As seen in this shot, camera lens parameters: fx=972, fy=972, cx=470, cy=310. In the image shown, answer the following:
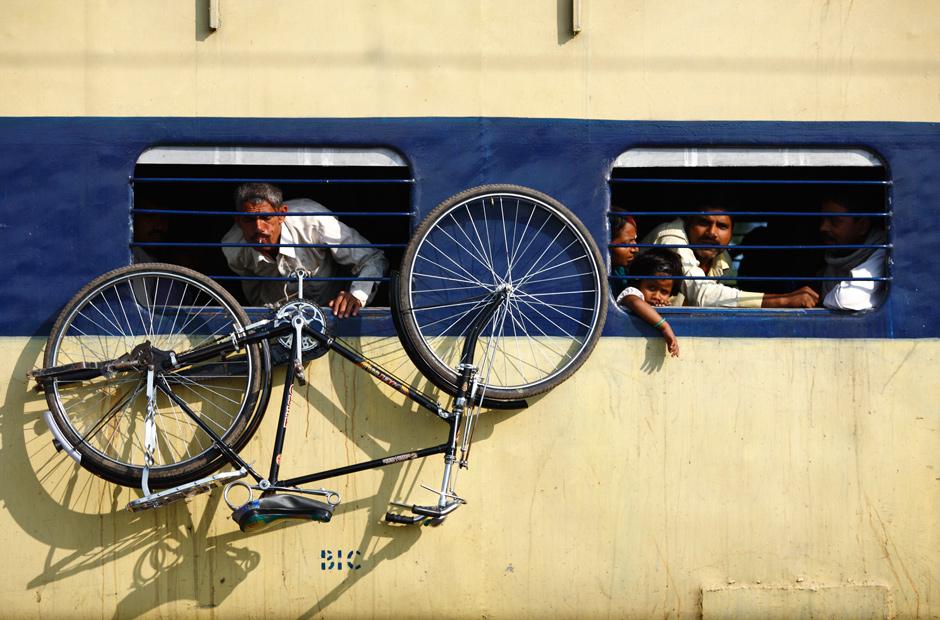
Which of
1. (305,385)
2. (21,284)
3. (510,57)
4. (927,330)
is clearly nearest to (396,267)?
(305,385)

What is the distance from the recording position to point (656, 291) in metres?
4.14

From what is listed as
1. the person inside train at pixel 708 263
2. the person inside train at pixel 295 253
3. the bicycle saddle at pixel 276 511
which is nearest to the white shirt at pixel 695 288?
the person inside train at pixel 708 263

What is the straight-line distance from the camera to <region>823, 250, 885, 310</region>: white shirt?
4.04 m

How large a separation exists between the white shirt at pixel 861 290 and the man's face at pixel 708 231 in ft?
1.65

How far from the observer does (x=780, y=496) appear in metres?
3.96

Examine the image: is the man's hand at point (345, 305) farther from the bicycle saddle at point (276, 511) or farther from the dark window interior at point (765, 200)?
the dark window interior at point (765, 200)

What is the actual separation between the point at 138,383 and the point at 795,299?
2737 mm

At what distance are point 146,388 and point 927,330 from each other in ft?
10.4

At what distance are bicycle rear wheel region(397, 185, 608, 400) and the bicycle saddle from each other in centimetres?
78

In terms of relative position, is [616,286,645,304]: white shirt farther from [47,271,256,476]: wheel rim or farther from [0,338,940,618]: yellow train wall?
[47,271,256,476]: wheel rim

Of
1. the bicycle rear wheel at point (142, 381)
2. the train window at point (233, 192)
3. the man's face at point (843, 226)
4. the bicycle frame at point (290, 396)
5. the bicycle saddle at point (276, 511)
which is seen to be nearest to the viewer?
the bicycle saddle at point (276, 511)

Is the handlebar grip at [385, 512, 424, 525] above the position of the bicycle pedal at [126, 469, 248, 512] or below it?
below

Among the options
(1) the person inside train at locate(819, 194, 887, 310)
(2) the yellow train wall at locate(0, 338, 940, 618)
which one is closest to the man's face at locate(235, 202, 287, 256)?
(2) the yellow train wall at locate(0, 338, 940, 618)

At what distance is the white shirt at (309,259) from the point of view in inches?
162
